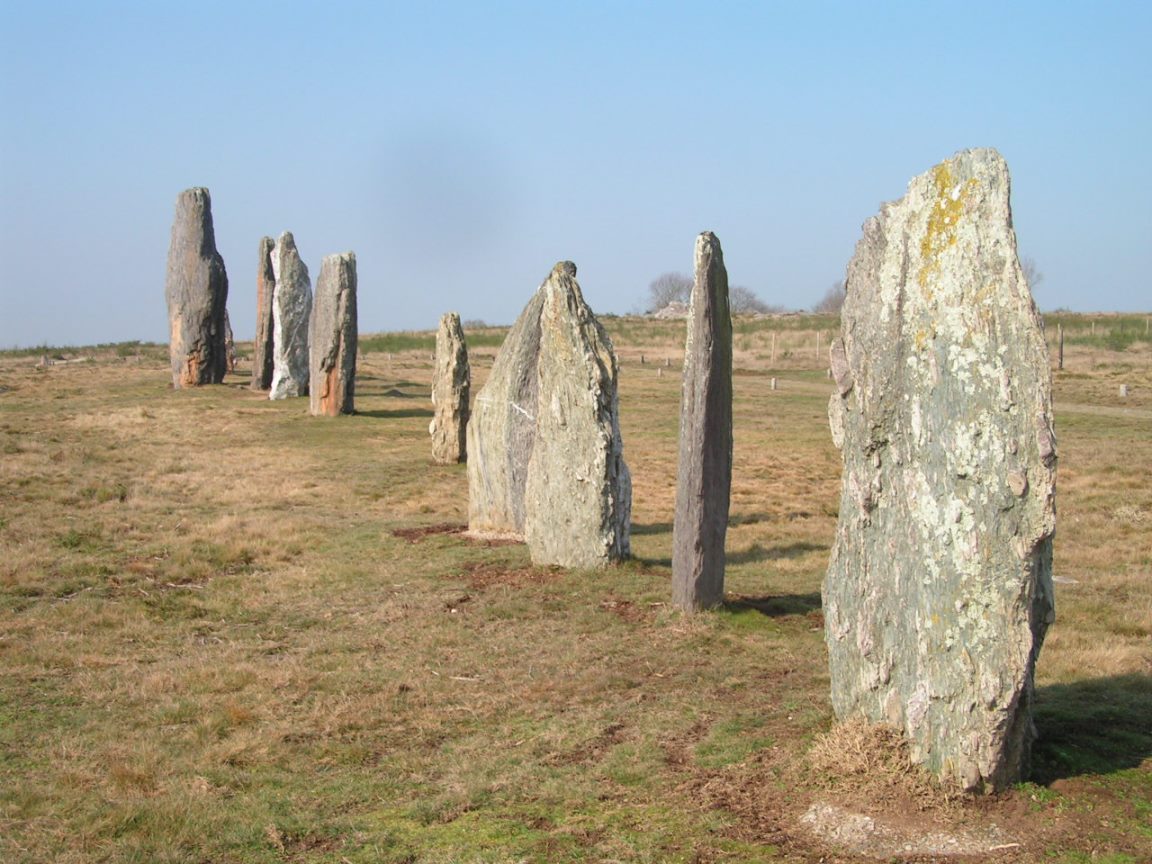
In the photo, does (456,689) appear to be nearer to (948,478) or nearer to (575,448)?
(575,448)

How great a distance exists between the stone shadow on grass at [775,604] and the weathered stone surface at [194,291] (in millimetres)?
21292

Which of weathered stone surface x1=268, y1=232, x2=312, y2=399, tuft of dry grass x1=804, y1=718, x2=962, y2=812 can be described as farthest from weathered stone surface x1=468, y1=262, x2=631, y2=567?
weathered stone surface x1=268, y1=232, x2=312, y2=399

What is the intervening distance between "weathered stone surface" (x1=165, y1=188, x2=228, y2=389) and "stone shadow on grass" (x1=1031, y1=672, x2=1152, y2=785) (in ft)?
80.9

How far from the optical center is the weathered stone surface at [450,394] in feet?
63.5

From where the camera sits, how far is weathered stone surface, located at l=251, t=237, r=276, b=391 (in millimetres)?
29500

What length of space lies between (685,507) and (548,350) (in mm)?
2804

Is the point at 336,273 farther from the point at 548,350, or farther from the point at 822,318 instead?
the point at 822,318

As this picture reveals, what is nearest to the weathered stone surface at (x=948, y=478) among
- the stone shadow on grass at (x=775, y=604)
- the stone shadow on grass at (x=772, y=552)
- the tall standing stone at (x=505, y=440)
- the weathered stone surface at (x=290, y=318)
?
the stone shadow on grass at (x=775, y=604)

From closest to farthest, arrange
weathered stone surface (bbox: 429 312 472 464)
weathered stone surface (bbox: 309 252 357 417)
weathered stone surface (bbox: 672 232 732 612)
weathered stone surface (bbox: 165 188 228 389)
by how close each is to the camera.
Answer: weathered stone surface (bbox: 672 232 732 612) < weathered stone surface (bbox: 429 312 472 464) < weathered stone surface (bbox: 309 252 357 417) < weathered stone surface (bbox: 165 188 228 389)

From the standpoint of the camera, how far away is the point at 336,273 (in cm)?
2472

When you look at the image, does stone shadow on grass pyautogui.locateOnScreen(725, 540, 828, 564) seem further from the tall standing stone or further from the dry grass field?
the tall standing stone

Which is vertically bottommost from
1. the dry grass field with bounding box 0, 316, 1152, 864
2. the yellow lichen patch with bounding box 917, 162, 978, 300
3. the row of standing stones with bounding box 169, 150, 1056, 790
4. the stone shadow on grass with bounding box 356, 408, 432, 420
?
the dry grass field with bounding box 0, 316, 1152, 864

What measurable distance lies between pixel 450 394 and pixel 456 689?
1114 cm

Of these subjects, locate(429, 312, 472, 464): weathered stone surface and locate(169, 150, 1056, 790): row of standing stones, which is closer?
locate(169, 150, 1056, 790): row of standing stones
